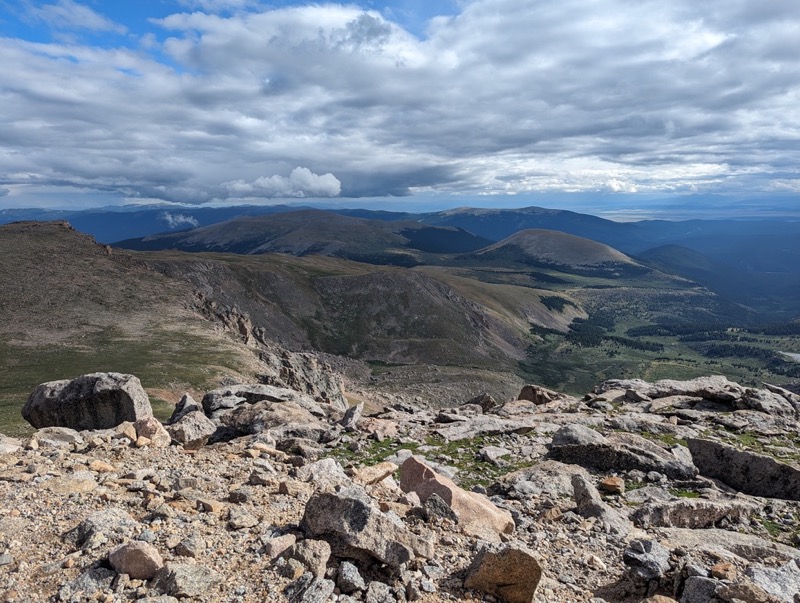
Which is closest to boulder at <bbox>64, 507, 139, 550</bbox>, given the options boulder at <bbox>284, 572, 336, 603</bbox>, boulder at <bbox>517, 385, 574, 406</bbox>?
boulder at <bbox>284, 572, 336, 603</bbox>

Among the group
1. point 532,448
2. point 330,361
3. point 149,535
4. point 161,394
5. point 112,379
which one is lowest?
point 330,361

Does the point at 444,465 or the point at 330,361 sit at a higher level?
the point at 444,465

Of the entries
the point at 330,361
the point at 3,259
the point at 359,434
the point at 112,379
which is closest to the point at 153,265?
the point at 3,259

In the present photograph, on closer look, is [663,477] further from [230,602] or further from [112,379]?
[112,379]

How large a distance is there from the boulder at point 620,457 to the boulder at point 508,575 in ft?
42.9

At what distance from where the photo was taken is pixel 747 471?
2112 cm

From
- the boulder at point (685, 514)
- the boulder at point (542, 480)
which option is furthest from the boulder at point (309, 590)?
the boulder at point (685, 514)

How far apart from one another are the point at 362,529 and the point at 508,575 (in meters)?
3.13

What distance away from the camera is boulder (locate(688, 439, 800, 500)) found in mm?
20172

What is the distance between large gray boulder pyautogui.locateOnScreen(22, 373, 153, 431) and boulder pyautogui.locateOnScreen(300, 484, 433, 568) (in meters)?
20.9

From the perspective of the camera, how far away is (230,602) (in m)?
9.23

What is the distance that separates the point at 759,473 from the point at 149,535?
22.6 metres

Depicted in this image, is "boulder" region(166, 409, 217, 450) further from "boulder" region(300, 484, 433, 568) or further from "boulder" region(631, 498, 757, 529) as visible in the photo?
"boulder" region(631, 498, 757, 529)

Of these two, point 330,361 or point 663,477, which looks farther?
point 330,361
